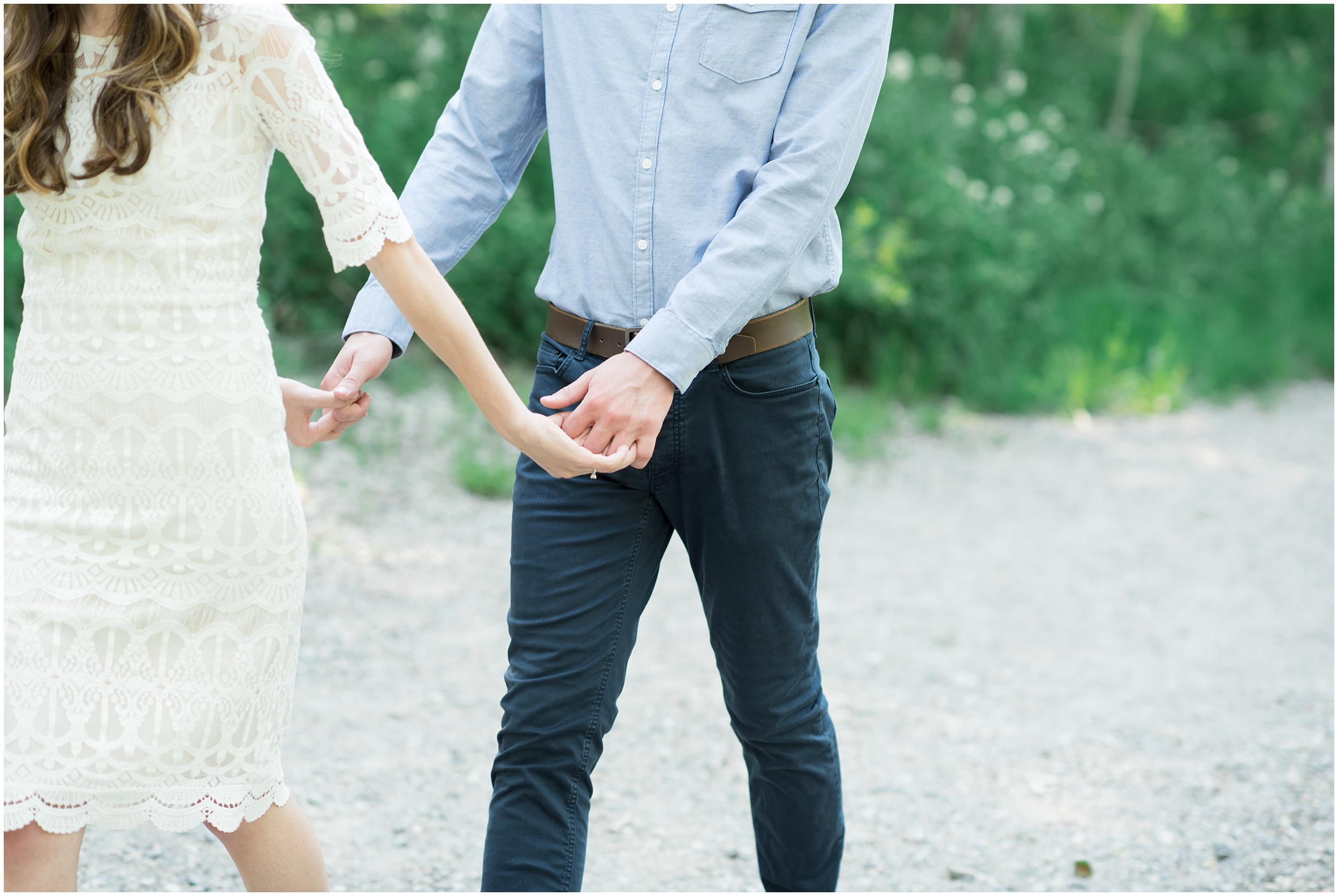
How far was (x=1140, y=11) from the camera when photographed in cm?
1232

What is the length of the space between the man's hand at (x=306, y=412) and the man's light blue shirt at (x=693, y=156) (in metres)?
0.15

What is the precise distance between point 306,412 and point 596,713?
2.14 ft

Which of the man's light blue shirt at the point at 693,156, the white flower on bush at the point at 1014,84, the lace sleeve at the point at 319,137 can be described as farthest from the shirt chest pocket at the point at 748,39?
the white flower on bush at the point at 1014,84

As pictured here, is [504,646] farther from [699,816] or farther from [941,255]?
[941,255]

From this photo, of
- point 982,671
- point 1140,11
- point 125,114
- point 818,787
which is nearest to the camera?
point 125,114

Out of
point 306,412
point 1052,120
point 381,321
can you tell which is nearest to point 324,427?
point 306,412

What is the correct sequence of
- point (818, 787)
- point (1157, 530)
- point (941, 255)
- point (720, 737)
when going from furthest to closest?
point (941, 255) < point (1157, 530) < point (720, 737) < point (818, 787)

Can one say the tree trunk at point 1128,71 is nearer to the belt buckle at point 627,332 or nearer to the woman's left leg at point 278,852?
the belt buckle at point 627,332

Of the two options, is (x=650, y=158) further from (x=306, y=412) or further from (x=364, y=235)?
(x=306, y=412)

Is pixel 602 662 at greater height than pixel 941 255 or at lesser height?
lesser

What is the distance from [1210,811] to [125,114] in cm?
297

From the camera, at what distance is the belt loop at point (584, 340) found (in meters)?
1.97

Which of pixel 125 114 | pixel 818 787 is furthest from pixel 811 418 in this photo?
pixel 125 114

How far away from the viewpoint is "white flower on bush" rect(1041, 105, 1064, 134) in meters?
10.1
